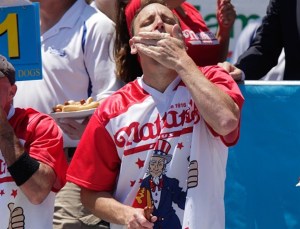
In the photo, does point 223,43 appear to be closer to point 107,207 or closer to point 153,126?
point 153,126

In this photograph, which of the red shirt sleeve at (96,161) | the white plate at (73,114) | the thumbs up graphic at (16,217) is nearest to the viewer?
the red shirt sleeve at (96,161)

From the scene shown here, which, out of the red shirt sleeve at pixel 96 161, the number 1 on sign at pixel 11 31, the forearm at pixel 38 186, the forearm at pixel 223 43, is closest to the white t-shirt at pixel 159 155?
the red shirt sleeve at pixel 96 161

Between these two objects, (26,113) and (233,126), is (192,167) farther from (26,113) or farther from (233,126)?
(26,113)

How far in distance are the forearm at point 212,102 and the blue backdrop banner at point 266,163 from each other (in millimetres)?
1032

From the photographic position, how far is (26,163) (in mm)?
4348

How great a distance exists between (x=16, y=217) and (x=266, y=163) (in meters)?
1.37

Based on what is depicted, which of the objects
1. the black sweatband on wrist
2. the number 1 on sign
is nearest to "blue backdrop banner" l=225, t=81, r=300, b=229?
the number 1 on sign

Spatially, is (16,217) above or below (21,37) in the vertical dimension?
below

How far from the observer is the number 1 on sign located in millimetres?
4941

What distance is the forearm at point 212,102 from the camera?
4074 mm

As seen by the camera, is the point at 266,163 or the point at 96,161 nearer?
the point at 96,161

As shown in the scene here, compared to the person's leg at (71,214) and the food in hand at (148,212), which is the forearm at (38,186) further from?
the person's leg at (71,214)

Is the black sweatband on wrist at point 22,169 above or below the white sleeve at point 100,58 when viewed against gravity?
below

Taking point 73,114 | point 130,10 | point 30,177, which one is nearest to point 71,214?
point 73,114
